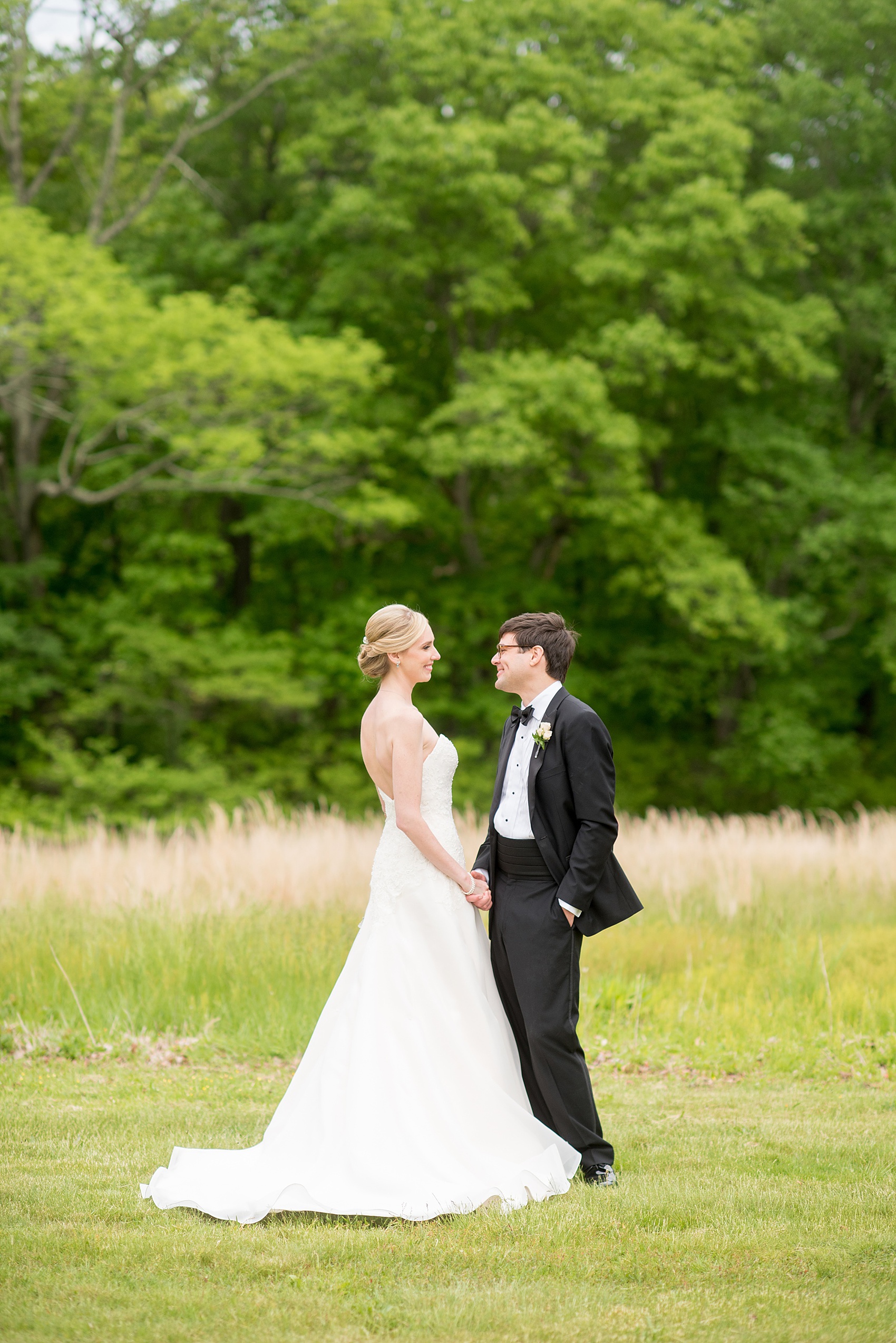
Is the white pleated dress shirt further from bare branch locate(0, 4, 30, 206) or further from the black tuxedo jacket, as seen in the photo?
bare branch locate(0, 4, 30, 206)

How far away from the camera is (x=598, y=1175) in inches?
184

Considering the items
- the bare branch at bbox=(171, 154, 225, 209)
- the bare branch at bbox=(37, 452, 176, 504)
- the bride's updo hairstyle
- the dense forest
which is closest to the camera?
the bride's updo hairstyle

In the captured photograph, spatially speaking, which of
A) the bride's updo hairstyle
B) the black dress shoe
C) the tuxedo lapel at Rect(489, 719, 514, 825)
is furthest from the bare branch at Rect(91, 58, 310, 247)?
the black dress shoe

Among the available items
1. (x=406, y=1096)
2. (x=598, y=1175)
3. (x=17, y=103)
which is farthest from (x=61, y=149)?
(x=598, y=1175)

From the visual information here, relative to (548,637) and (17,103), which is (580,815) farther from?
(17,103)

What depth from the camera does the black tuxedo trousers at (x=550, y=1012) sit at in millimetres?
4641

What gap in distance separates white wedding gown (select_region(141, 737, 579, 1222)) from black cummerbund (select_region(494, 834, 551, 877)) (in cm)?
17

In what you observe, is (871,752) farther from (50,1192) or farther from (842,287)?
(50,1192)

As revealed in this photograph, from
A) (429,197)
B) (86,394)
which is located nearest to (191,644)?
(86,394)

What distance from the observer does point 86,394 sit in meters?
17.2

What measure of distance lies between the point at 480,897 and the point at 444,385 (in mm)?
18285

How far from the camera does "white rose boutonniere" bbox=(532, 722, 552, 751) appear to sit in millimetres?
4664

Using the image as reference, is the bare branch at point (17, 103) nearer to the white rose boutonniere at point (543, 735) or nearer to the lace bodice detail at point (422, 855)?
the lace bodice detail at point (422, 855)

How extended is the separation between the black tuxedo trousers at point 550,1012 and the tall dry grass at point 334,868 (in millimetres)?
3824
